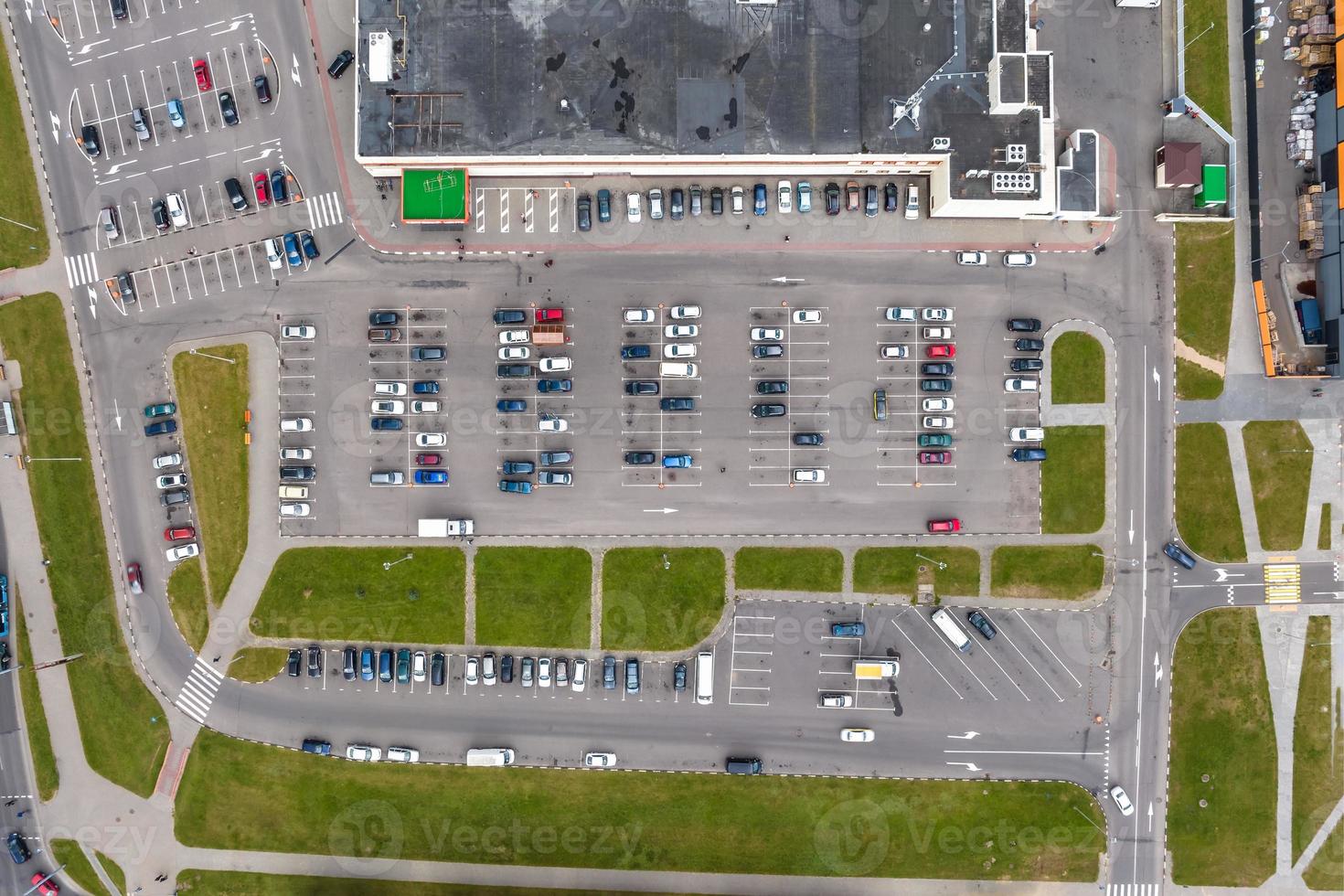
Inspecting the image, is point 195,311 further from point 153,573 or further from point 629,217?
point 629,217

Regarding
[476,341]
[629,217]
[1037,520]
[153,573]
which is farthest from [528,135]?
[1037,520]

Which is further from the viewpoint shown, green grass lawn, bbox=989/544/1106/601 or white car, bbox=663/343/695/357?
green grass lawn, bbox=989/544/1106/601

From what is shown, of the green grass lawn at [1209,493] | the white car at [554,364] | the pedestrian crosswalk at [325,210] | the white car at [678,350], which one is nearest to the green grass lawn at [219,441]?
the pedestrian crosswalk at [325,210]

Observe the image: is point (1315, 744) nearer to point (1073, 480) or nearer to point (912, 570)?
point (1073, 480)

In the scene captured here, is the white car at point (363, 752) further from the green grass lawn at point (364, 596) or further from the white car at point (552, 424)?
the white car at point (552, 424)

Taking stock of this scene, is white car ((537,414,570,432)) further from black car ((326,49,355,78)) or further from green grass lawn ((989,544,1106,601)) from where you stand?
green grass lawn ((989,544,1106,601))

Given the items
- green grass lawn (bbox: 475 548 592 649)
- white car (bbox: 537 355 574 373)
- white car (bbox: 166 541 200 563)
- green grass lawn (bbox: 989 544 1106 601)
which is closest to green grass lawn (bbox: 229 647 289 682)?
white car (bbox: 166 541 200 563)
